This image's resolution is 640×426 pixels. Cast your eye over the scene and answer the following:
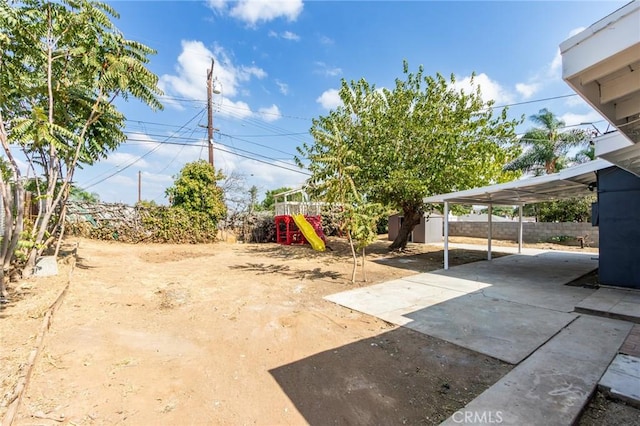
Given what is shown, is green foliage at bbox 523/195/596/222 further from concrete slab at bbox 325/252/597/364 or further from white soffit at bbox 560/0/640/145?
white soffit at bbox 560/0/640/145

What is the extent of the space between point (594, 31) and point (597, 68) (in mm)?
250

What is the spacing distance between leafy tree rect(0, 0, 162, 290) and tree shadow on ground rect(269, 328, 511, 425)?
571 cm

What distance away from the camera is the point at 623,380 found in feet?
8.71

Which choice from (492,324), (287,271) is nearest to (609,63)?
(492,324)

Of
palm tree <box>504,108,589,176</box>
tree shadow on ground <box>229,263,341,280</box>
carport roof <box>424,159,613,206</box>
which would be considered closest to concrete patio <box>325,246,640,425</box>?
tree shadow on ground <box>229,263,341,280</box>

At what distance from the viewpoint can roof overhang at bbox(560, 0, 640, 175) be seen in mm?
1548

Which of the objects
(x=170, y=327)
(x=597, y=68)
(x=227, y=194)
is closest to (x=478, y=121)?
(x=597, y=68)

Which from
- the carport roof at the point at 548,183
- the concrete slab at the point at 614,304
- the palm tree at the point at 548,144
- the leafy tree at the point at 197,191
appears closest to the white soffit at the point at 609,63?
the concrete slab at the point at 614,304

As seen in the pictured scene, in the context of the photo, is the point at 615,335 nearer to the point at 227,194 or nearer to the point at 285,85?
the point at 227,194

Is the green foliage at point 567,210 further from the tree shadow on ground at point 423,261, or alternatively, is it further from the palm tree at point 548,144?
the tree shadow on ground at point 423,261

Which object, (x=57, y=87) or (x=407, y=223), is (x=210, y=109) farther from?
(x=407, y=223)

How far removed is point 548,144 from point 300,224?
699 inches

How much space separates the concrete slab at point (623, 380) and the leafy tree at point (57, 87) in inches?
315

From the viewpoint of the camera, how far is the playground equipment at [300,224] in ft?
45.1
